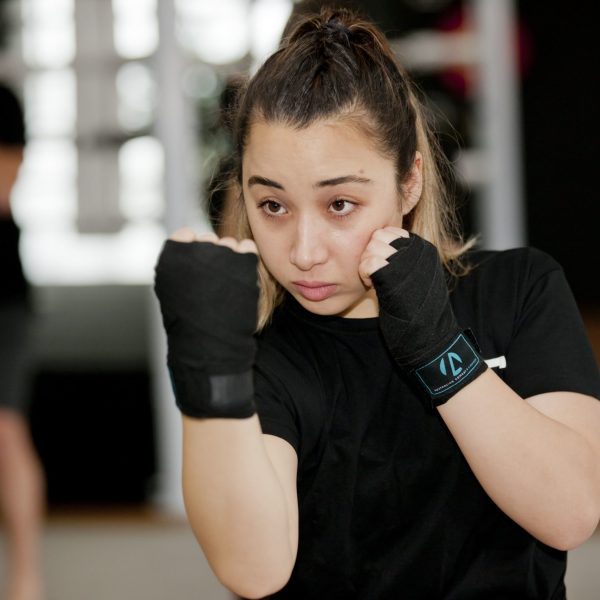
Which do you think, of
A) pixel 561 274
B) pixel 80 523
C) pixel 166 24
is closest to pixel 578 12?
pixel 166 24

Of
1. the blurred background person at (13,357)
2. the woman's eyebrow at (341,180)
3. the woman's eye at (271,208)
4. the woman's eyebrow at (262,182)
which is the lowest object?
the blurred background person at (13,357)

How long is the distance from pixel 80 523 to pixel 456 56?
2.11m

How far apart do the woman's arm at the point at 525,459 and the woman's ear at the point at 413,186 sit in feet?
0.91

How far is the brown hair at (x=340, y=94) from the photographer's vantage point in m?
1.17

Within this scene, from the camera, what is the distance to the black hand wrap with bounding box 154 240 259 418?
101cm

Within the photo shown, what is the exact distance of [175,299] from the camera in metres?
1.02

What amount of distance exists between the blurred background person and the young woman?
5.17 feet

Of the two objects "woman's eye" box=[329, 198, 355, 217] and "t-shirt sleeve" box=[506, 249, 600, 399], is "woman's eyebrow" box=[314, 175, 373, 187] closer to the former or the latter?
"woman's eye" box=[329, 198, 355, 217]

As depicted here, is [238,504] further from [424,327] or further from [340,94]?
[340,94]

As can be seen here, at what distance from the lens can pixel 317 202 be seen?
1.14 metres

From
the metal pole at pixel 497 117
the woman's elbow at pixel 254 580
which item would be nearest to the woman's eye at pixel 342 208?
the woman's elbow at pixel 254 580

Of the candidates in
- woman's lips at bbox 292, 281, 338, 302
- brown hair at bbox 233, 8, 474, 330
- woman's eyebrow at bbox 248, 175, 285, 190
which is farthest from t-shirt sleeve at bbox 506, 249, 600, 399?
woman's eyebrow at bbox 248, 175, 285, 190

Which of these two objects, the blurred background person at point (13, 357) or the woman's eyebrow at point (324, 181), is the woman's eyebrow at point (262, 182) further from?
the blurred background person at point (13, 357)

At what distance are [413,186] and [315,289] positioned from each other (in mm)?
213
